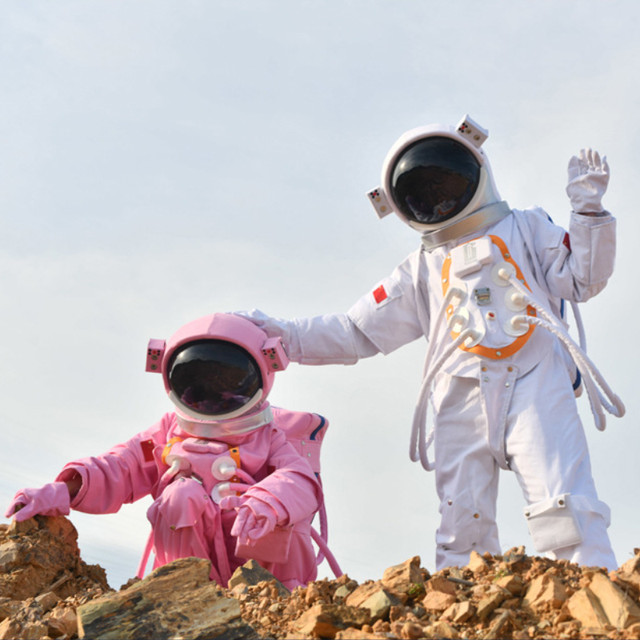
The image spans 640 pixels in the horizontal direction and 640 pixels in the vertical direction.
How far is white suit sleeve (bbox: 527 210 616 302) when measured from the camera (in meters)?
4.43

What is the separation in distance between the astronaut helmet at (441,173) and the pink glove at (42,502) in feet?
7.98

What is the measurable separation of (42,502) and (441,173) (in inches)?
108

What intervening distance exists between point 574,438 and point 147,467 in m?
2.41

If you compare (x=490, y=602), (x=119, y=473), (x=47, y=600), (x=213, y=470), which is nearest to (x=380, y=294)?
(x=213, y=470)

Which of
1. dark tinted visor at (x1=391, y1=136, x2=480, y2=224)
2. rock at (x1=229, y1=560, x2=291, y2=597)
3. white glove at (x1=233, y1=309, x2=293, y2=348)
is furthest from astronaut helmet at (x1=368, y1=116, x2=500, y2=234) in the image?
rock at (x1=229, y1=560, x2=291, y2=597)

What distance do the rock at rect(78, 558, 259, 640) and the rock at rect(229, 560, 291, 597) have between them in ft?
1.69

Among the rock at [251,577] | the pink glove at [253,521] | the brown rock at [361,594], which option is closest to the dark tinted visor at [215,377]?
the pink glove at [253,521]

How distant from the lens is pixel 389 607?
2707 mm

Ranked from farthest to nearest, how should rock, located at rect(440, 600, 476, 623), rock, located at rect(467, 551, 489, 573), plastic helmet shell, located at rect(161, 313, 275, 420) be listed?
1. plastic helmet shell, located at rect(161, 313, 275, 420)
2. rock, located at rect(467, 551, 489, 573)
3. rock, located at rect(440, 600, 476, 623)

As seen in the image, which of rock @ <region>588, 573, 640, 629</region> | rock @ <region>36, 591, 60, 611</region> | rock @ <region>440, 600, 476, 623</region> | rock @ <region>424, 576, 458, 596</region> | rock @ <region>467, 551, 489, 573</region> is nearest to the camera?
rock @ <region>588, 573, 640, 629</region>

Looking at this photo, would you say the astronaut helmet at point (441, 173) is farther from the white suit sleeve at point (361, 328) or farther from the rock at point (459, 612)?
the rock at point (459, 612)

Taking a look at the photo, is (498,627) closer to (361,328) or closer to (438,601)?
(438,601)

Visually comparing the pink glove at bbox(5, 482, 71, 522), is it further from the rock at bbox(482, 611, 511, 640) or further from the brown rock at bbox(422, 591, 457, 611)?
the rock at bbox(482, 611, 511, 640)

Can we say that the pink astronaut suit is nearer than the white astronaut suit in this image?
No
